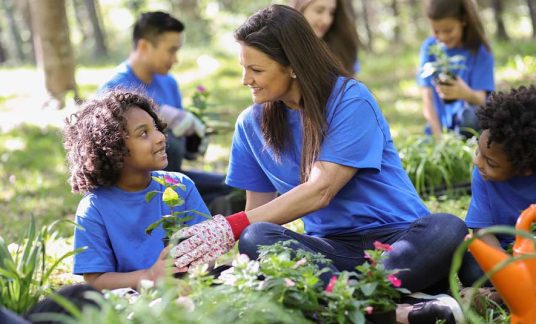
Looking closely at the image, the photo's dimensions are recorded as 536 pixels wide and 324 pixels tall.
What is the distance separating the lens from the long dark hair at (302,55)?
3.05 metres

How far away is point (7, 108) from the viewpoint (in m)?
9.92

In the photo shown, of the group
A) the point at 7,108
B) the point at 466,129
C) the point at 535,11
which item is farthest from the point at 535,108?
the point at 535,11

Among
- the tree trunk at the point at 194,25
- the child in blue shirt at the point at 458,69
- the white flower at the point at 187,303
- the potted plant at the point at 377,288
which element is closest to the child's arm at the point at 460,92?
the child in blue shirt at the point at 458,69

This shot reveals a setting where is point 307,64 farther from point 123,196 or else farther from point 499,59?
point 499,59

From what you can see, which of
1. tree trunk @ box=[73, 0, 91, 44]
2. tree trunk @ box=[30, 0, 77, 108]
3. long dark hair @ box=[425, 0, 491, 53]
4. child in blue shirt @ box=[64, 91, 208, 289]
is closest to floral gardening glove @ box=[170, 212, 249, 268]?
child in blue shirt @ box=[64, 91, 208, 289]

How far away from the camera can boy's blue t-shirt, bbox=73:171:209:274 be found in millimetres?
2965

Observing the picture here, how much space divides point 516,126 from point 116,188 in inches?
62.9

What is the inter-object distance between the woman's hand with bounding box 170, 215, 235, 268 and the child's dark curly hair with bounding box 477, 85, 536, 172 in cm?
113

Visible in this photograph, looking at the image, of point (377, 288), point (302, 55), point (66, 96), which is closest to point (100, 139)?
point (302, 55)

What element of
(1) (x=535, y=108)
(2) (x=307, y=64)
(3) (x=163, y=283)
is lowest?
(3) (x=163, y=283)

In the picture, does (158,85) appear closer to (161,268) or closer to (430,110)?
(430,110)

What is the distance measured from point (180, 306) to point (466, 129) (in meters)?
3.41

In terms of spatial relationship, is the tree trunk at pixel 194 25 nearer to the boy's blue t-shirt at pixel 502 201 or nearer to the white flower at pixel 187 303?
the boy's blue t-shirt at pixel 502 201

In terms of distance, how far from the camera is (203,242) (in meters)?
2.73
